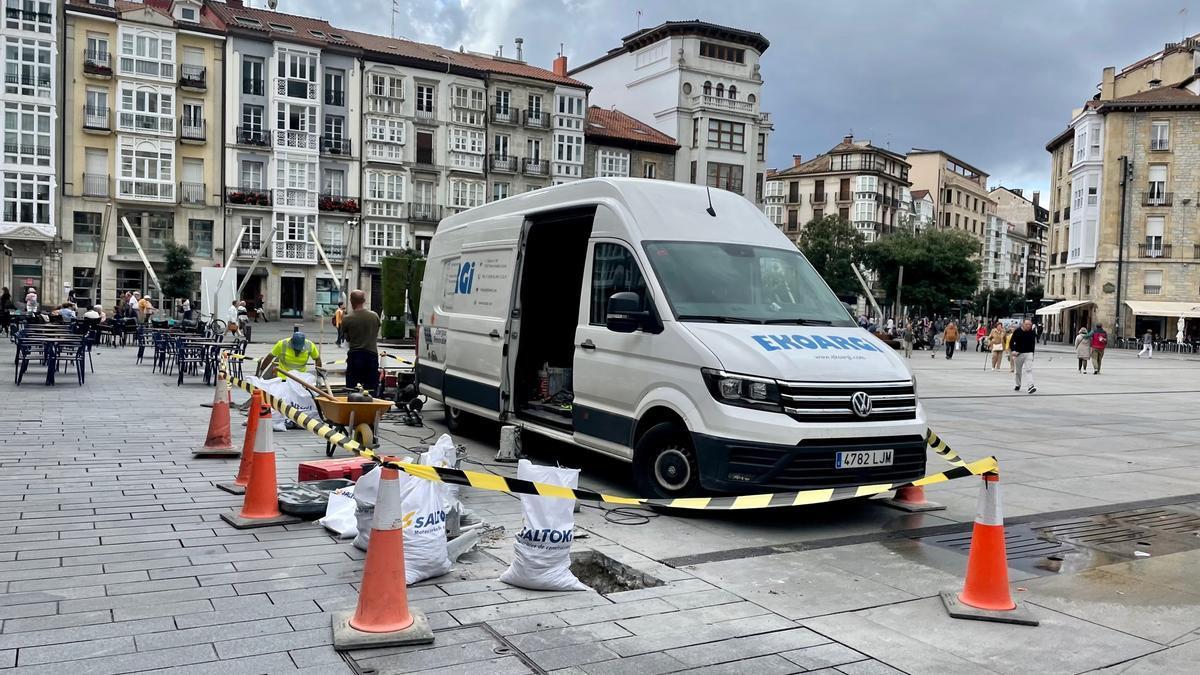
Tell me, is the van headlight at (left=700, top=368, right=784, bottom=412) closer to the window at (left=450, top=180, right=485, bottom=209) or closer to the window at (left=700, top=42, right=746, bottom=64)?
the window at (left=450, top=180, right=485, bottom=209)

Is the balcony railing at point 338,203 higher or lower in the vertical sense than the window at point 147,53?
lower

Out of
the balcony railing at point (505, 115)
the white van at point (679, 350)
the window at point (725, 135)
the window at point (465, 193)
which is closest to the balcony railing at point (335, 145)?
the window at point (465, 193)

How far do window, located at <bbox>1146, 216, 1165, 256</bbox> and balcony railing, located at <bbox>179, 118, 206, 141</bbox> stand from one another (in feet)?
203

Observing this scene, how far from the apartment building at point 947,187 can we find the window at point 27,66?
94.3 meters

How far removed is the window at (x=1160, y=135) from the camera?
62.4 metres

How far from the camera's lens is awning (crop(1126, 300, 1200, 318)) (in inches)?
2358

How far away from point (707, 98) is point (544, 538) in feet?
210

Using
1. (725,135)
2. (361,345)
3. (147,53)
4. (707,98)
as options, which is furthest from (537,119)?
(361,345)

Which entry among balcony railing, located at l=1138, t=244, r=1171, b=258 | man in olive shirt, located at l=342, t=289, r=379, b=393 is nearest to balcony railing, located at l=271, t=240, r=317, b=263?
man in olive shirt, located at l=342, t=289, r=379, b=393

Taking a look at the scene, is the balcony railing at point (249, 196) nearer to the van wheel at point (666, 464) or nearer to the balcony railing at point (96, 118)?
the balcony railing at point (96, 118)

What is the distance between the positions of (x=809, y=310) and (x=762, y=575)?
300 cm

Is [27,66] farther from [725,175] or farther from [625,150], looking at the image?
[725,175]

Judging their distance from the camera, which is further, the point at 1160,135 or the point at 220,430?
the point at 1160,135

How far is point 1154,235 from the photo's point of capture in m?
62.8
